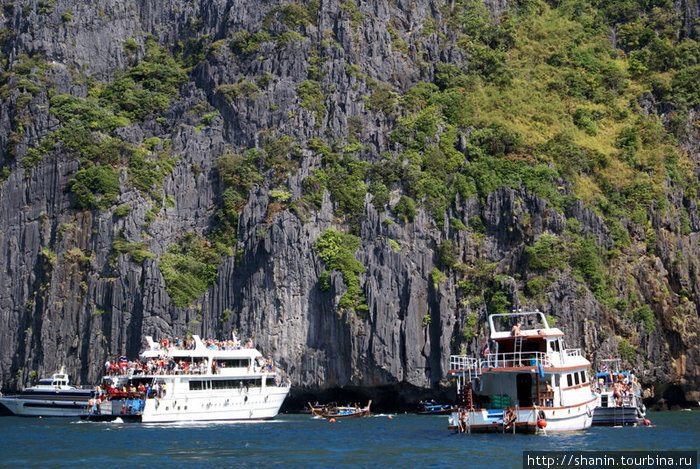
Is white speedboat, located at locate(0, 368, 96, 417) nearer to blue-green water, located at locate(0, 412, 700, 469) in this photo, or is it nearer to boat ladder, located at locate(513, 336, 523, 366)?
blue-green water, located at locate(0, 412, 700, 469)

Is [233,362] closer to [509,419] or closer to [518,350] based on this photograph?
[518,350]

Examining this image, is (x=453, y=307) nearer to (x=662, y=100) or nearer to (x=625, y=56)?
(x=662, y=100)

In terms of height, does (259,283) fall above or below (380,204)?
below

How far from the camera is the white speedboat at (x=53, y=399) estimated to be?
256 feet

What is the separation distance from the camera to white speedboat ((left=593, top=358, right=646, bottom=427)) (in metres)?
58.7

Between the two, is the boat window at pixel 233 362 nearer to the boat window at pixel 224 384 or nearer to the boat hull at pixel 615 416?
the boat window at pixel 224 384

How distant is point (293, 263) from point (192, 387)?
1679cm

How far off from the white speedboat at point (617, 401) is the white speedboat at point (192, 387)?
26.7 metres

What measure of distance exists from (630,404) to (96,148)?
5962 centimetres

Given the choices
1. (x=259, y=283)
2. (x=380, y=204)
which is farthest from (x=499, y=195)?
(x=259, y=283)

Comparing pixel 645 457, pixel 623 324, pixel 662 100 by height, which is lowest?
pixel 645 457

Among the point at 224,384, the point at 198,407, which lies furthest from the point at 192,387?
the point at 224,384

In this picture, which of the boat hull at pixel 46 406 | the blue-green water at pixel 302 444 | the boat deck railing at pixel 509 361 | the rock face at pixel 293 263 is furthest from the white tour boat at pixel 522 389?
the boat hull at pixel 46 406

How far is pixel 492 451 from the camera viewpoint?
136 ft
